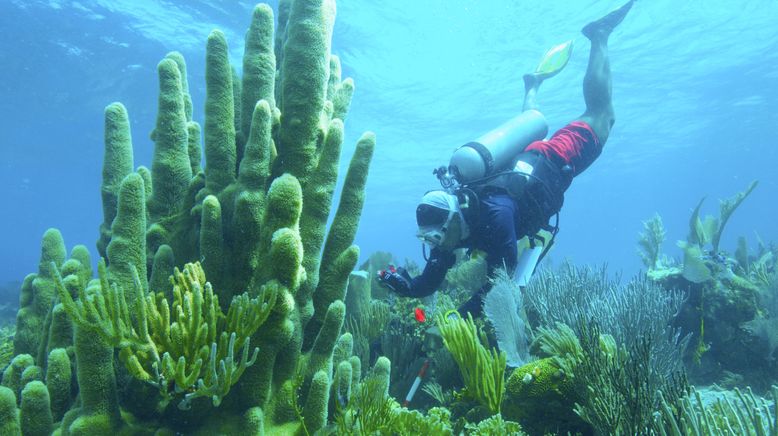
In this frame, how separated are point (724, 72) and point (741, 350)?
29201mm

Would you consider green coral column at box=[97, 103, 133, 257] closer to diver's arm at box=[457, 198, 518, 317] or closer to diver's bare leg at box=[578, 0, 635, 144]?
diver's arm at box=[457, 198, 518, 317]

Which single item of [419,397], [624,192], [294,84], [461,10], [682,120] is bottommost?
[419,397]

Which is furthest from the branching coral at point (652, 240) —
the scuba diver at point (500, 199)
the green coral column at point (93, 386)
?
the green coral column at point (93, 386)

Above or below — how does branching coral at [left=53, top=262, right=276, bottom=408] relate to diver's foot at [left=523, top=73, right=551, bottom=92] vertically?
below

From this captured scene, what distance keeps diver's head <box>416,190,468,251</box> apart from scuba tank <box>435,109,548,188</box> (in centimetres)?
104

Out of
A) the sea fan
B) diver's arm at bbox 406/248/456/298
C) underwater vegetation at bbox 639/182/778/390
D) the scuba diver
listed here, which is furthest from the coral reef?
underwater vegetation at bbox 639/182/778/390

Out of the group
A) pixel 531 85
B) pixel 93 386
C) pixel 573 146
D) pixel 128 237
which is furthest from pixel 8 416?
pixel 531 85

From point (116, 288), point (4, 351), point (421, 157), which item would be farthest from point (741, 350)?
point (421, 157)

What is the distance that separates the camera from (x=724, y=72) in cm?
2752

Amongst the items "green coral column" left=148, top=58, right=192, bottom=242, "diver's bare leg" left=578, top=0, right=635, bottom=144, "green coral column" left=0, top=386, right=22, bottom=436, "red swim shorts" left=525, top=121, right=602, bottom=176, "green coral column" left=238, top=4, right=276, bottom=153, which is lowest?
"green coral column" left=0, top=386, right=22, bottom=436

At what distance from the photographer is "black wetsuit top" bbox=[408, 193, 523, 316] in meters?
5.42

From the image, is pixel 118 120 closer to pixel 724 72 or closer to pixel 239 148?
pixel 239 148

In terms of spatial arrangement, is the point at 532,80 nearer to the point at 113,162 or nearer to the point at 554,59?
the point at 554,59

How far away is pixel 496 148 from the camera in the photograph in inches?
259
